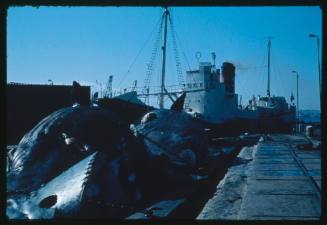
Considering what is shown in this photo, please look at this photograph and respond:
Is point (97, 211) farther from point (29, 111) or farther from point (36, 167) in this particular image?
point (29, 111)

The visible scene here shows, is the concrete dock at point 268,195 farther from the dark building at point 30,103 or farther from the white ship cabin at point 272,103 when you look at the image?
the white ship cabin at point 272,103

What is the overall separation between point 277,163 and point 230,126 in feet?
77.2

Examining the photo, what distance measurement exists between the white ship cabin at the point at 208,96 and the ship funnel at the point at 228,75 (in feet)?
8.44

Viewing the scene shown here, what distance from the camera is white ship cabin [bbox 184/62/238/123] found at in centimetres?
3531

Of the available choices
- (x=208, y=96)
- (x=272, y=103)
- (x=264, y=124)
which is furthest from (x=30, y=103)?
(x=272, y=103)

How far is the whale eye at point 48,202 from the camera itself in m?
4.31

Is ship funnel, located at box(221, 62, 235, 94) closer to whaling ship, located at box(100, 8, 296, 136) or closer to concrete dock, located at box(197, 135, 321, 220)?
whaling ship, located at box(100, 8, 296, 136)

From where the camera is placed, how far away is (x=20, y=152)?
241 inches

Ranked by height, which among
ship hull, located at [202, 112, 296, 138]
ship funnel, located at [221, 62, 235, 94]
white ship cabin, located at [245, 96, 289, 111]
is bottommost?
ship hull, located at [202, 112, 296, 138]

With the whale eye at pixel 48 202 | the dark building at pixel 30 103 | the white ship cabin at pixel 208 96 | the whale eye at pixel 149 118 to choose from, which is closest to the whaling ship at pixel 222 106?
the white ship cabin at pixel 208 96

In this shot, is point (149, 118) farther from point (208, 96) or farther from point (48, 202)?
point (208, 96)

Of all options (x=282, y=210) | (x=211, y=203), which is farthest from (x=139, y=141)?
(x=282, y=210)

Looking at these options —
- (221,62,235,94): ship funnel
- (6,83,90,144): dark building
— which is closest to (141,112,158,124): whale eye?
(6,83,90,144): dark building

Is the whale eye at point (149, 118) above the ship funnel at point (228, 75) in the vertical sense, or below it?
below
